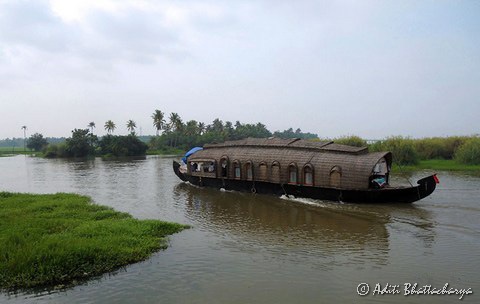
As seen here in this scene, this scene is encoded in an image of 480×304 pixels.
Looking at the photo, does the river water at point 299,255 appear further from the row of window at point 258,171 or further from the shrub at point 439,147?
the shrub at point 439,147

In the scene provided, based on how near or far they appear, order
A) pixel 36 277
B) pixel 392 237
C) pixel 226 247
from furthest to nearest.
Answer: pixel 392 237 < pixel 226 247 < pixel 36 277

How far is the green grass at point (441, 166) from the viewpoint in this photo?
2466 cm

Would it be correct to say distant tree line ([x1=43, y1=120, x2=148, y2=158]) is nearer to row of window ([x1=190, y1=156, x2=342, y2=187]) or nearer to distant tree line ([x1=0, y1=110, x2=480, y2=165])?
distant tree line ([x1=0, y1=110, x2=480, y2=165])

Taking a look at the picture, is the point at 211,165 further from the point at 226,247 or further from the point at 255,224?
the point at 226,247

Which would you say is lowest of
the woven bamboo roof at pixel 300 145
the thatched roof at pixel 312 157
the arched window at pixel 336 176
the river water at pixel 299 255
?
the river water at pixel 299 255

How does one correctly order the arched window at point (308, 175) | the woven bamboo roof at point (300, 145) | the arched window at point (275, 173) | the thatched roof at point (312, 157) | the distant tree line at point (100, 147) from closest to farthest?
A: the thatched roof at point (312, 157)
the woven bamboo roof at point (300, 145)
the arched window at point (308, 175)
the arched window at point (275, 173)
the distant tree line at point (100, 147)

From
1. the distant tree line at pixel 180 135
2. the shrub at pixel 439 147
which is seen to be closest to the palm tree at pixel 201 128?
the distant tree line at pixel 180 135

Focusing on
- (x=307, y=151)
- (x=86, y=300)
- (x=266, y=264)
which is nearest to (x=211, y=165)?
(x=307, y=151)

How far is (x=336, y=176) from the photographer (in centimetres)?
1534

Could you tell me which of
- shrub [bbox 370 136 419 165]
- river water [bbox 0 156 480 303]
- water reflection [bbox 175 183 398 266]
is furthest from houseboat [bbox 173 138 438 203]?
shrub [bbox 370 136 419 165]

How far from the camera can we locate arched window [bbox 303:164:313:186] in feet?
53.0

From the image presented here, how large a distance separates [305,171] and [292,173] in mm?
790

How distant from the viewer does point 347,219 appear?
13.0m

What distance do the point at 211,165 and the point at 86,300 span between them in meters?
14.4
